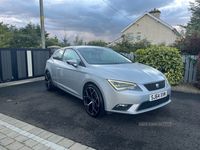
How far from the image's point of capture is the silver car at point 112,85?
283cm

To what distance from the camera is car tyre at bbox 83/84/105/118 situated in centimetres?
307

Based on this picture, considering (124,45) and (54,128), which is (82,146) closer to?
(54,128)

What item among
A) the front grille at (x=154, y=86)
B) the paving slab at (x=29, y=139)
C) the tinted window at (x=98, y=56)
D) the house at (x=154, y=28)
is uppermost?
the house at (x=154, y=28)

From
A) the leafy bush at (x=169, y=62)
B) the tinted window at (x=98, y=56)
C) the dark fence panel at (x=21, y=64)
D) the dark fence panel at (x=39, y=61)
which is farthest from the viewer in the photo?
the dark fence panel at (x=39, y=61)

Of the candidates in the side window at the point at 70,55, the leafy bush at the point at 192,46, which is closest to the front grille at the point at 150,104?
the side window at the point at 70,55

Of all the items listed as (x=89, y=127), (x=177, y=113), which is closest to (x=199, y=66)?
(x=177, y=113)

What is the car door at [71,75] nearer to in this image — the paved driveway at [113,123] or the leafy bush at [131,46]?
the paved driveway at [113,123]

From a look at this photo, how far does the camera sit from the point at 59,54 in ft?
16.5

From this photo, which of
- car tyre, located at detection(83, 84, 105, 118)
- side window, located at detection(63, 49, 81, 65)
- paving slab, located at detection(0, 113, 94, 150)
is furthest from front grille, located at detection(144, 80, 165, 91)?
side window, located at detection(63, 49, 81, 65)

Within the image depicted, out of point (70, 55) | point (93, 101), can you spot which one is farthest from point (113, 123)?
point (70, 55)

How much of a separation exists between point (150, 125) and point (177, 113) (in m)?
1.05

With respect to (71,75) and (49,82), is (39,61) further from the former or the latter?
(71,75)

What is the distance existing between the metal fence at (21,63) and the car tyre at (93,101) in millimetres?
5022

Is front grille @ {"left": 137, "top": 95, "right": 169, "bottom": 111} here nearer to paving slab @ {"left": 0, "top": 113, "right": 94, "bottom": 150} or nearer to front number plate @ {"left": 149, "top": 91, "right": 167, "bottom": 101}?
front number plate @ {"left": 149, "top": 91, "right": 167, "bottom": 101}
